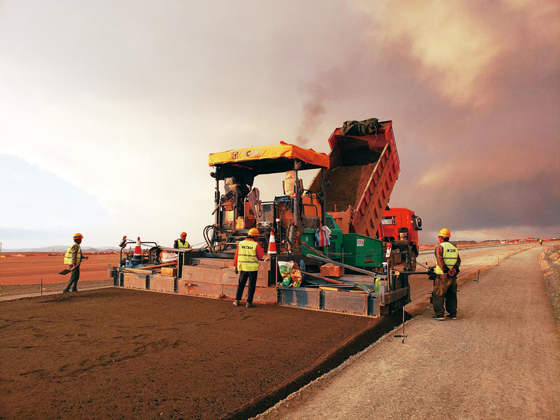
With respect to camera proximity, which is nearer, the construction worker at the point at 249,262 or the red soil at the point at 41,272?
the construction worker at the point at 249,262

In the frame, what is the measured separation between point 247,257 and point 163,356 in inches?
110

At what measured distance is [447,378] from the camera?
3.62 metres

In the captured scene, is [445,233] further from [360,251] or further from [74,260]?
[74,260]

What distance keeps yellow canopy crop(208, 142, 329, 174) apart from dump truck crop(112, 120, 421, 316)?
0.07 ft

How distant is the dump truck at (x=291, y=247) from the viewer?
21.3ft

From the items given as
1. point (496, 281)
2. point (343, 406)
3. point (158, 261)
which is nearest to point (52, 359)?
point (343, 406)

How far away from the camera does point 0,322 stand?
554cm

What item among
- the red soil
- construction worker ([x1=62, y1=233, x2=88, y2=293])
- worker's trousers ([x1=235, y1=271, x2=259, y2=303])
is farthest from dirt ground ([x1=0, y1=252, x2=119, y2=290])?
worker's trousers ([x1=235, y1=271, x2=259, y2=303])

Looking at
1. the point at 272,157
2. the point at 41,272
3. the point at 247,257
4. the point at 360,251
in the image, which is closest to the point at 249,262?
the point at 247,257

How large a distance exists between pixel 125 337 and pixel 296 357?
2.37 meters

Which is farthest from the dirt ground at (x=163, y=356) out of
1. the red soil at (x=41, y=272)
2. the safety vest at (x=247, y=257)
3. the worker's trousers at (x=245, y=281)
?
the red soil at (x=41, y=272)

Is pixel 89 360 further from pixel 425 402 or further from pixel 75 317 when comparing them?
pixel 425 402

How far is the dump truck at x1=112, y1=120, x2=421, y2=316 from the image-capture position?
6504mm

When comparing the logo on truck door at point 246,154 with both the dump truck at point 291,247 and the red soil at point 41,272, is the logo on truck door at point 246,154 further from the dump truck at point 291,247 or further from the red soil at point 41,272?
the red soil at point 41,272
